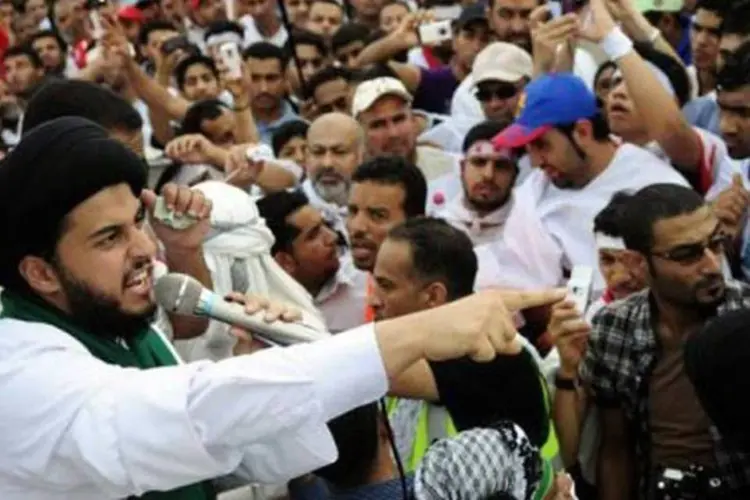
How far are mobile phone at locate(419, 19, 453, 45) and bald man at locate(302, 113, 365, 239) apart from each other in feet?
6.77

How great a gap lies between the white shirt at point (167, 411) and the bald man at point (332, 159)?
3016 mm

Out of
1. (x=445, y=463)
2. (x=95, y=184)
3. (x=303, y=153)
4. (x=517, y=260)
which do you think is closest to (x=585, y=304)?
(x=517, y=260)

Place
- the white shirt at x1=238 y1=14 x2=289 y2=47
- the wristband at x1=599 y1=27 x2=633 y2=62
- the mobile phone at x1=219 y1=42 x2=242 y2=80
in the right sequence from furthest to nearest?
the white shirt at x1=238 y1=14 x2=289 y2=47
the mobile phone at x1=219 y1=42 x2=242 y2=80
the wristband at x1=599 y1=27 x2=633 y2=62

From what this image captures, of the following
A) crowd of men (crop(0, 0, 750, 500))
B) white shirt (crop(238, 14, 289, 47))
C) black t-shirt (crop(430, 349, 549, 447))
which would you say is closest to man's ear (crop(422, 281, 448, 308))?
crowd of men (crop(0, 0, 750, 500))

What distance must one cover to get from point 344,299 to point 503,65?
1721 mm

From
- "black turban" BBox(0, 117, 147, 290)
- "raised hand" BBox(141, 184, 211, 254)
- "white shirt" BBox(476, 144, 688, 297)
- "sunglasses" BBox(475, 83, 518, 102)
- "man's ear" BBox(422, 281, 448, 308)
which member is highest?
"black turban" BBox(0, 117, 147, 290)

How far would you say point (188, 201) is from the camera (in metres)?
2.94

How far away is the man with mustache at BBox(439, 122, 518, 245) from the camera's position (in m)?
4.60

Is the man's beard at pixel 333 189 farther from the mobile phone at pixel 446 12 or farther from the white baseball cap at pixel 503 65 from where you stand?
the mobile phone at pixel 446 12

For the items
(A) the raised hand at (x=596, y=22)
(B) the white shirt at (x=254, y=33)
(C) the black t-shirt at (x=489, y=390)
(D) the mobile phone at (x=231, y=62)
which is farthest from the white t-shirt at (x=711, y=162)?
(B) the white shirt at (x=254, y=33)

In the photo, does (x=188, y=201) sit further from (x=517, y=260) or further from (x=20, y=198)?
(x=517, y=260)

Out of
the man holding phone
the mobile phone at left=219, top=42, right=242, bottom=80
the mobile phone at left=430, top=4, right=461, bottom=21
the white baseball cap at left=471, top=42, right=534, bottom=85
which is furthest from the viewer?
the mobile phone at left=430, top=4, right=461, bottom=21

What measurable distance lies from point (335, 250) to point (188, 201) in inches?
55.9

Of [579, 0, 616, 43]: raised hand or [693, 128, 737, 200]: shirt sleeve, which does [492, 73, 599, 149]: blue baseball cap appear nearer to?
[579, 0, 616, 43]: raised hand
